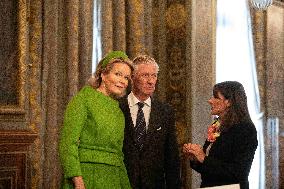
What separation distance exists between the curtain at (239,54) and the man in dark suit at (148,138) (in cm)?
276

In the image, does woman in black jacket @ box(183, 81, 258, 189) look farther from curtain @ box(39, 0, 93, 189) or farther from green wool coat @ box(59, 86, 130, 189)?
curtain @ box(39, 0, 93, 189)

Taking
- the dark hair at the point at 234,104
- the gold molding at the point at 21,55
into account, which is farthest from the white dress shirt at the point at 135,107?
the gold molding at the point at 21,55

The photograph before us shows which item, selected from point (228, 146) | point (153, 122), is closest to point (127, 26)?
point (153, 122)

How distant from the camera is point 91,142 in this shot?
259 cm

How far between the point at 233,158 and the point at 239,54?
11.8ft

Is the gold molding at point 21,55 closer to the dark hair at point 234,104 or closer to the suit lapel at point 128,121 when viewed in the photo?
the suit lapel at point 128,121

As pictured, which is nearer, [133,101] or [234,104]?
[234,104]

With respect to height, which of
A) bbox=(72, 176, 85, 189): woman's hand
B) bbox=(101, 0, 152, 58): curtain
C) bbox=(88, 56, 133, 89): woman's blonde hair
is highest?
bbox=(101, 0, 152, 58): curtain

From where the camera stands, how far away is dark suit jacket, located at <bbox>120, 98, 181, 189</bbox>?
10.1 ft

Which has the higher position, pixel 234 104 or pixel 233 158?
pixel 234 104

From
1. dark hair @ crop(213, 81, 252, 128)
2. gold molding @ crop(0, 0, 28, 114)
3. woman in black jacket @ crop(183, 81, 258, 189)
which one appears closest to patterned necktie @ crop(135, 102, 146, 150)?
woman in black jacket @ crop(183, 81, 258, 189)

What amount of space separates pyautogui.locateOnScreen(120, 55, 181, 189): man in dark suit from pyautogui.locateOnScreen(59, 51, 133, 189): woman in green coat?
37cm

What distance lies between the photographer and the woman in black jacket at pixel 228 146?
9.68 feet

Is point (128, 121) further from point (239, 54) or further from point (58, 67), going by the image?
point (239, 54)
